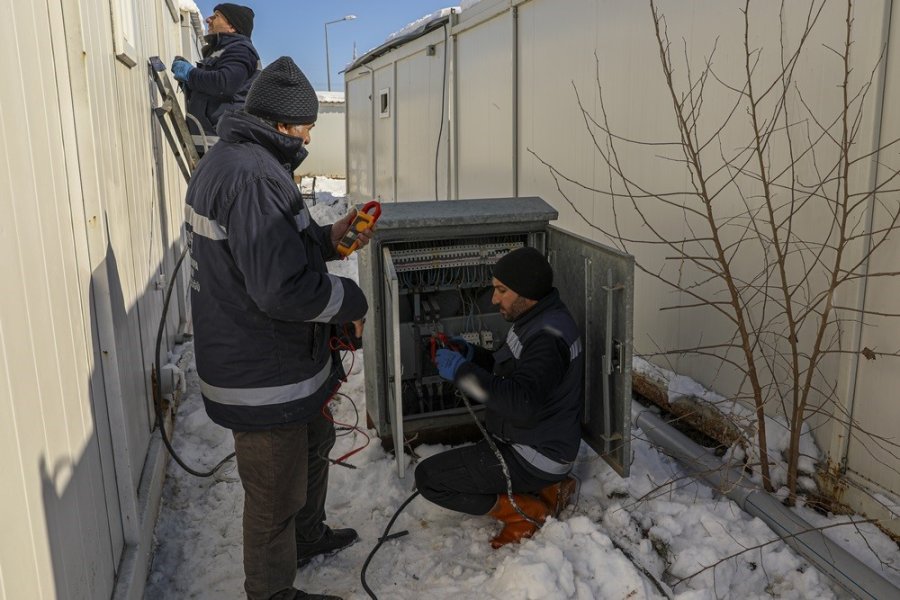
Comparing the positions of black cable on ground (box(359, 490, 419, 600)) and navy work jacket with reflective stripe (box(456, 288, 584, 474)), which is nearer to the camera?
black cable on ground (box(359, 490, 419, 600))

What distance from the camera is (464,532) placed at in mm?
3461

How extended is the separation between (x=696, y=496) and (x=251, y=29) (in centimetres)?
473

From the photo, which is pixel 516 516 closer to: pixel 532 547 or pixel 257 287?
pixel 532 547

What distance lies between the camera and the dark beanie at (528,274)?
3.29 metres

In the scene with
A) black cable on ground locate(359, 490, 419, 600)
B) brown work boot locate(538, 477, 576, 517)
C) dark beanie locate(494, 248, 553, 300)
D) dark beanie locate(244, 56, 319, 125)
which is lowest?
black cable on ground locate(359, 490, 419, 600)

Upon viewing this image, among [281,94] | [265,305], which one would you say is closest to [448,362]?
[265,305]

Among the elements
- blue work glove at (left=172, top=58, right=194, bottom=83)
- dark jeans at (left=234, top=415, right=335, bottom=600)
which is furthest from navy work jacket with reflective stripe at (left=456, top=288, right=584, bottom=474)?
blue work glove at (left=172, top=58, right=194, bottom=83)

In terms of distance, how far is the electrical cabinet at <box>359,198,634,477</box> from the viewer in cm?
327

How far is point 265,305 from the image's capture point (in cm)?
243

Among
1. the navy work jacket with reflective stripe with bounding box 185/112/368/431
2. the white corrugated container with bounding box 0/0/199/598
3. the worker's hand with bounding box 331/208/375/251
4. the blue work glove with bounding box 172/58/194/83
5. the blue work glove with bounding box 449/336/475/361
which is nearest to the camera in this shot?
the white corrugated container with bounding box 0/0/199/598

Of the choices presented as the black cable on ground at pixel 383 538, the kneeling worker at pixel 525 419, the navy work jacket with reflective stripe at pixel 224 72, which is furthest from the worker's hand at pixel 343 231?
the navy work jacket with reflective stripe at pixel 224 72

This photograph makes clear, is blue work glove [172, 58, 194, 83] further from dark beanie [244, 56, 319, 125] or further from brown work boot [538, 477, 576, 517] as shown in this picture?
brown work boot [538, 477, 576, 517]

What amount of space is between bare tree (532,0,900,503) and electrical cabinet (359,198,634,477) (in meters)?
0.37

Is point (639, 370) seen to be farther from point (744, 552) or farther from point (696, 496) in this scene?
point (744, 552)
